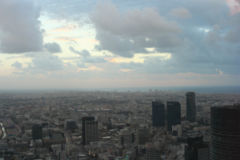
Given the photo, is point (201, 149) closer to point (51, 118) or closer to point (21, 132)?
point (21, 132)

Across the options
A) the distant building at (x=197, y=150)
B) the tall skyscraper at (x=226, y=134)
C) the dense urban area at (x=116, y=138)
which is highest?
the tall skyscraper at (x=226, y=134)

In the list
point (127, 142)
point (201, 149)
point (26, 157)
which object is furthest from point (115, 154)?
point (201, 149)

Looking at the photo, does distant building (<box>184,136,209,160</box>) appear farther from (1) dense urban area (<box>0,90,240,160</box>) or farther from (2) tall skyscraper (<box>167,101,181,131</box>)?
(2) tall skyscraper (<box>167,101,181,131</box>)

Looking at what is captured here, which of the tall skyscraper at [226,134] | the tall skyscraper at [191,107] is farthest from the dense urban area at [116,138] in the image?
the tall skyscraper at [226,134]

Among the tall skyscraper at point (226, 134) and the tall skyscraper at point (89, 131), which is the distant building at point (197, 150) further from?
the tall skyscraper at point (89, 131)

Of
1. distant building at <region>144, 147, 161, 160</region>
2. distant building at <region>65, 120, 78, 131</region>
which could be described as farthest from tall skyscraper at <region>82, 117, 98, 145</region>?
distant building at <region>144, 147, 161, 160</region>

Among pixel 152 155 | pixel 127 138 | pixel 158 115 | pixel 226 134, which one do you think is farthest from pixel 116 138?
pixel 226 134

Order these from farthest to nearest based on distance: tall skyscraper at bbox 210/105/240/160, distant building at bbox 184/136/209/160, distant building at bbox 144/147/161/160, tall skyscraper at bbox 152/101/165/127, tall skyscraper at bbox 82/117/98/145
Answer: tall skyscraper at bbox 152/101/165/127 < tall skyscraper at bbox 82/117/98/145 < distant building at bbox 144/147/161/160 < distant building at bbox 184/136/209/160 < tall skyscraper at bbox 210/105/240/160

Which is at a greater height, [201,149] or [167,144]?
[201,149]
